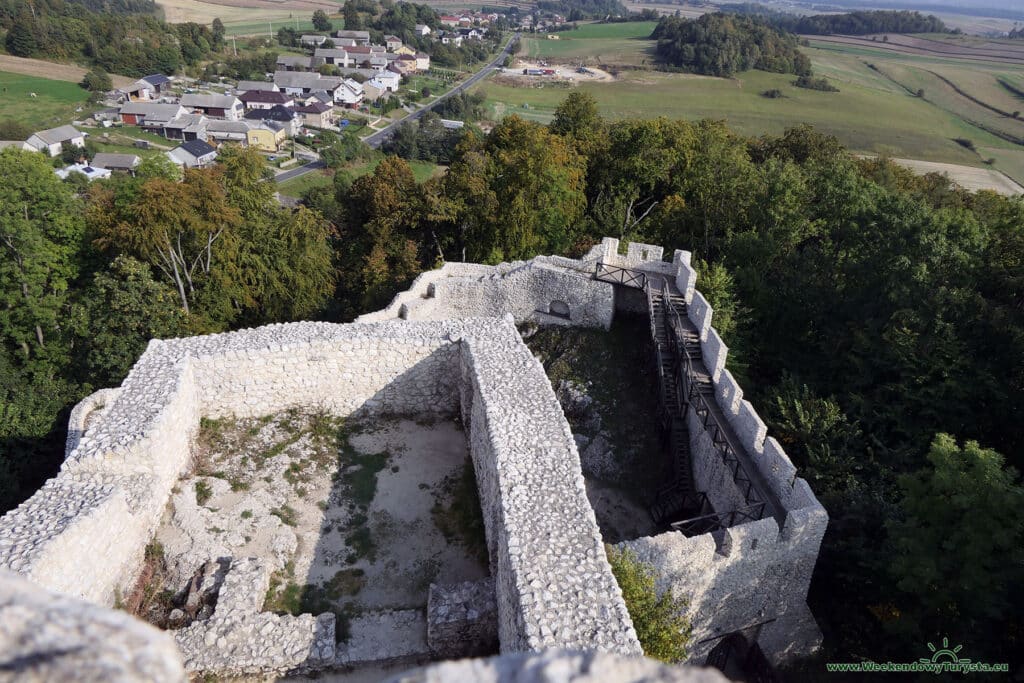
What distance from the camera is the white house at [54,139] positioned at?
2464 inches

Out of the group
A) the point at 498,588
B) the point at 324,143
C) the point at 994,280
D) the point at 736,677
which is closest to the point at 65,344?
the point at 498,588

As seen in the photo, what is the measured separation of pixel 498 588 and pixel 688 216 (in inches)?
771

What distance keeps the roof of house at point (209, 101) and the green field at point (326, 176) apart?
30.5 metres

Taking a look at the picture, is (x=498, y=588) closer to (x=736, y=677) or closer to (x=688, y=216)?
(x=736, y=677)

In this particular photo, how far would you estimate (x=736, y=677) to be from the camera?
43.0 ft

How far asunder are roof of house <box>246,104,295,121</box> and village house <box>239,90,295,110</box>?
6.33 meters

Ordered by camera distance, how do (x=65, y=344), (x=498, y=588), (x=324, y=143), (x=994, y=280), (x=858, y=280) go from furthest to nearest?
(x=324, y=143) < (x=65, y=344) < (x=858, y=280) < (x=994, y=280) < (x=498, y=588)

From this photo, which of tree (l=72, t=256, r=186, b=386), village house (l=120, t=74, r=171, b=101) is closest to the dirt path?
village house (l=120, t=74, r=171, b=101)

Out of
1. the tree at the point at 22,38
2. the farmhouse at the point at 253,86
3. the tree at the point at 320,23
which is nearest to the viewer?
the tree at the point at 22,38

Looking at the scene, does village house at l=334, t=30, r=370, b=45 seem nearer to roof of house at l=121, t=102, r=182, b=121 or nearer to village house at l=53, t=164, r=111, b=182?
roof of house at l=121, t=102, r=182, b=121

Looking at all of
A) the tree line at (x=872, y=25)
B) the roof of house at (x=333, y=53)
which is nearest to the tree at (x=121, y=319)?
the tree line at (x=872, y=25)

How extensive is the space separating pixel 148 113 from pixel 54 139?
54.3 ft

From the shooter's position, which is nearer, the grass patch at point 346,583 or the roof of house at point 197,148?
the grass patch at point 346,583

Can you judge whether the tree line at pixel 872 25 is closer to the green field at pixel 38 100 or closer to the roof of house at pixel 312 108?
the roof of house at pixel 312 108
